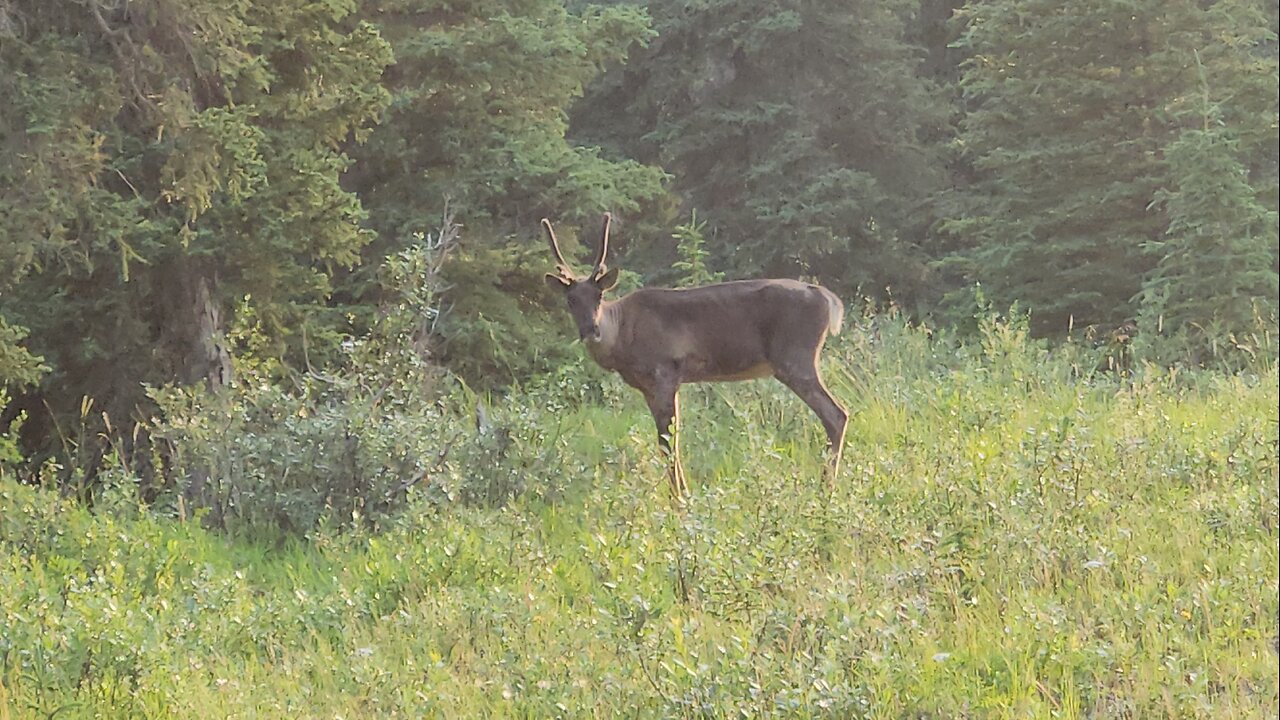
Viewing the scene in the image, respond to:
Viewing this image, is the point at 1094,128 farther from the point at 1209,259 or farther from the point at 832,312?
the point at 832,312

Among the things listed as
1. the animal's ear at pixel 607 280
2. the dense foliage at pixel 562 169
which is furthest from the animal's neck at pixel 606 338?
the dense foliage at pixel 562 169

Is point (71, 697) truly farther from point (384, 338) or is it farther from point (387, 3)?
point (387, 3)

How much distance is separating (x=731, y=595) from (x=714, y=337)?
338 cm

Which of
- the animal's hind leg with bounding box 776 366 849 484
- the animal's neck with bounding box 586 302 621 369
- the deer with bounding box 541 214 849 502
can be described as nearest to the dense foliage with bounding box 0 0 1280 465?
the animal's neck with bounding box 586 302 621 369

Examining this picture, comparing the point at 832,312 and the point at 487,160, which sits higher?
the point at 487,160

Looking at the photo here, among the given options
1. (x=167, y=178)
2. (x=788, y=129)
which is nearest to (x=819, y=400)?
(x=167, y=178)

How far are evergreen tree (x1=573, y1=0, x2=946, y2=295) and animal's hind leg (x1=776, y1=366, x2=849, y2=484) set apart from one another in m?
8.84

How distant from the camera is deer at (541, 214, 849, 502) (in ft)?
26.6

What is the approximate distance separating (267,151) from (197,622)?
4790 millimetres

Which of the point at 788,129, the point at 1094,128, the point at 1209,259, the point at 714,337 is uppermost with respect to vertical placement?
the point at 714,337

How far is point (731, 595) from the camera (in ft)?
16.3

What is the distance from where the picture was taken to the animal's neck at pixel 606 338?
8.05m

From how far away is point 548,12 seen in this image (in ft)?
38.3

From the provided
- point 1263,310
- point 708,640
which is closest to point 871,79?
point 1263,310
